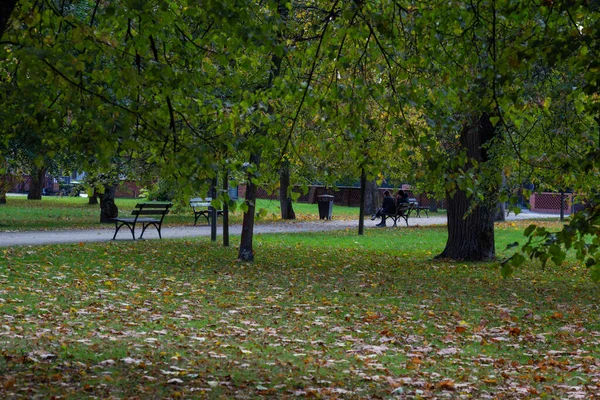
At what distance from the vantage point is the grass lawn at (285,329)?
6348 mm

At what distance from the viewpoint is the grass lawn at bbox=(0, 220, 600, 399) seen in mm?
6348

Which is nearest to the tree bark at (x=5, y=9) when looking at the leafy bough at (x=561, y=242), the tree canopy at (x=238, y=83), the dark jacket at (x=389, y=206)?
the tree canopy at (x=238, y=83)

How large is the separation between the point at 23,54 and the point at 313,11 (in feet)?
34.5

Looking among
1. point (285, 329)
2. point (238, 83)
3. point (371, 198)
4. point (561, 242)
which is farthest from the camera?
point (371, 198)

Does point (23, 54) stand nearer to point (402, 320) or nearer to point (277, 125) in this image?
point (277, 125)

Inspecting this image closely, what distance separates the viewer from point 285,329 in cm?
906

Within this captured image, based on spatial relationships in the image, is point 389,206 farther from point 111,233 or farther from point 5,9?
point 5,9

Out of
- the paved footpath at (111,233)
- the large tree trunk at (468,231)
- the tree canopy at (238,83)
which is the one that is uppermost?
the tree canopy at (238,83)

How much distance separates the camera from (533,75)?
1318 cm

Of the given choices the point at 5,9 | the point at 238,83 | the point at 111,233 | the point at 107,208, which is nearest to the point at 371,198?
the point at 107,208

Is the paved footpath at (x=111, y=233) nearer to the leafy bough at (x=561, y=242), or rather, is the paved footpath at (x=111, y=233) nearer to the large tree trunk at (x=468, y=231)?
the large tree trunk at (x=468, y=231)

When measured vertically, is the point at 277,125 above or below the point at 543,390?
above

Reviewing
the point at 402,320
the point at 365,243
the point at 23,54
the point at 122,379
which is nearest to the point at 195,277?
the point at 402,320

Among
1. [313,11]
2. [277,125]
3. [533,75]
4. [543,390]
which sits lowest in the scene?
[543,390]
